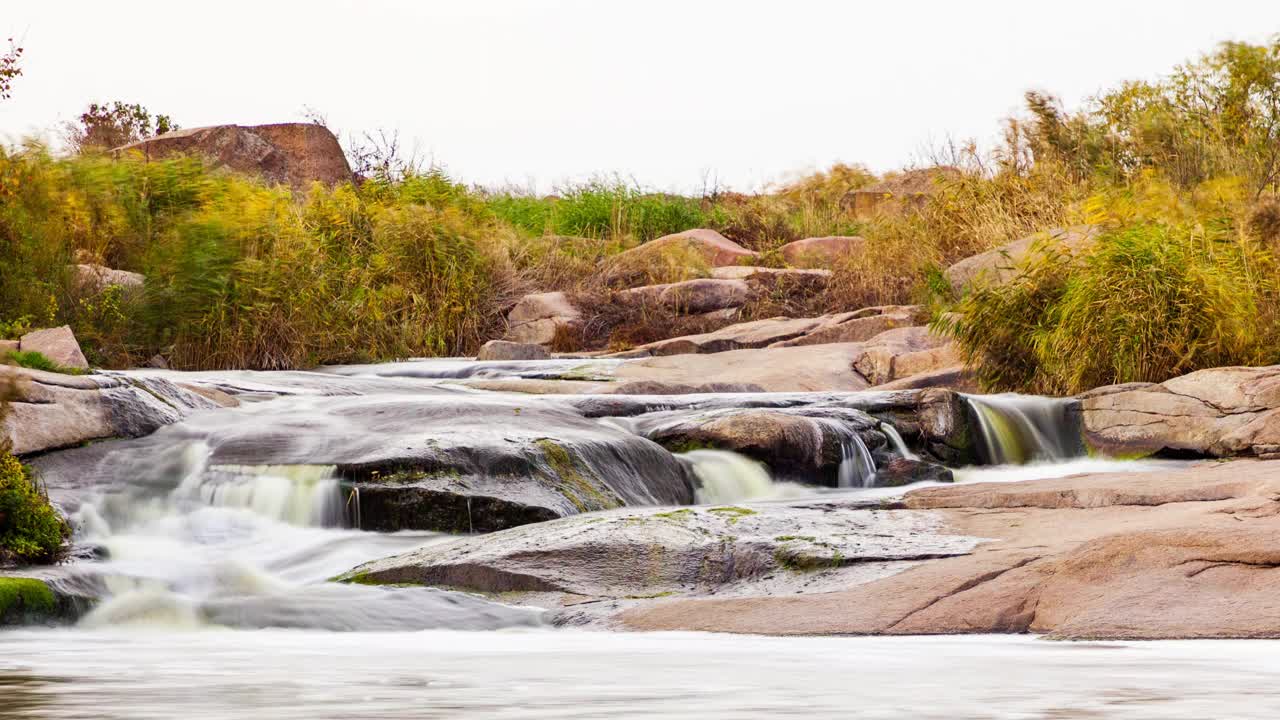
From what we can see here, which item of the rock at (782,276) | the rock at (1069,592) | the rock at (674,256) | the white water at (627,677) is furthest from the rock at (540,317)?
the white water at (627,677)

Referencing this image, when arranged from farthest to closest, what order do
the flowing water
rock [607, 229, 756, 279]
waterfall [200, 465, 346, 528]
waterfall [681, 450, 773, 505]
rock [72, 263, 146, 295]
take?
rock [607, 229, 756, 279] < rock [72, 263, 146, 295] < waterfall [681, 450, 773, 505] < waterfall [200, 465, 346, 528] < the flowing water

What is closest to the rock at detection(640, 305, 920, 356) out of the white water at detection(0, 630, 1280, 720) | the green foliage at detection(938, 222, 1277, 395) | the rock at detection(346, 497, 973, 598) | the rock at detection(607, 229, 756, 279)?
the green foliage at detection(938, 222, 1277, 395)

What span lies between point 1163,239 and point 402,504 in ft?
22.5

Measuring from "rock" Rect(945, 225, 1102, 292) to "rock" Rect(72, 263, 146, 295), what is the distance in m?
7.49

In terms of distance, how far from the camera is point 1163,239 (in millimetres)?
11281

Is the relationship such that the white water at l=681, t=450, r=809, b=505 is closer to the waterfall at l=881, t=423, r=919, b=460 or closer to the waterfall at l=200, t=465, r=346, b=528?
the waterfall at l=881, t=423, r=919, b=460

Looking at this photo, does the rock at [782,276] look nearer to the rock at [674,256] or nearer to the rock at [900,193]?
the rock at [674,256]

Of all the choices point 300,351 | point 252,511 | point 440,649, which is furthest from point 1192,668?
point 300,351

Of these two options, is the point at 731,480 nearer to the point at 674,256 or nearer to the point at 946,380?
the point at 946,380

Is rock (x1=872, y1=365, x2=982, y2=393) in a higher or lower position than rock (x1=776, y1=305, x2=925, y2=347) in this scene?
lower

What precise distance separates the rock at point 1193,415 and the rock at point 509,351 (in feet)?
21.0

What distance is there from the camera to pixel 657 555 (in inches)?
236

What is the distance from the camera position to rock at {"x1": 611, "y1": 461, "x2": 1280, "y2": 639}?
466cm

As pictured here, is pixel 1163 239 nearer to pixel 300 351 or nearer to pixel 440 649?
pixel 300 351
